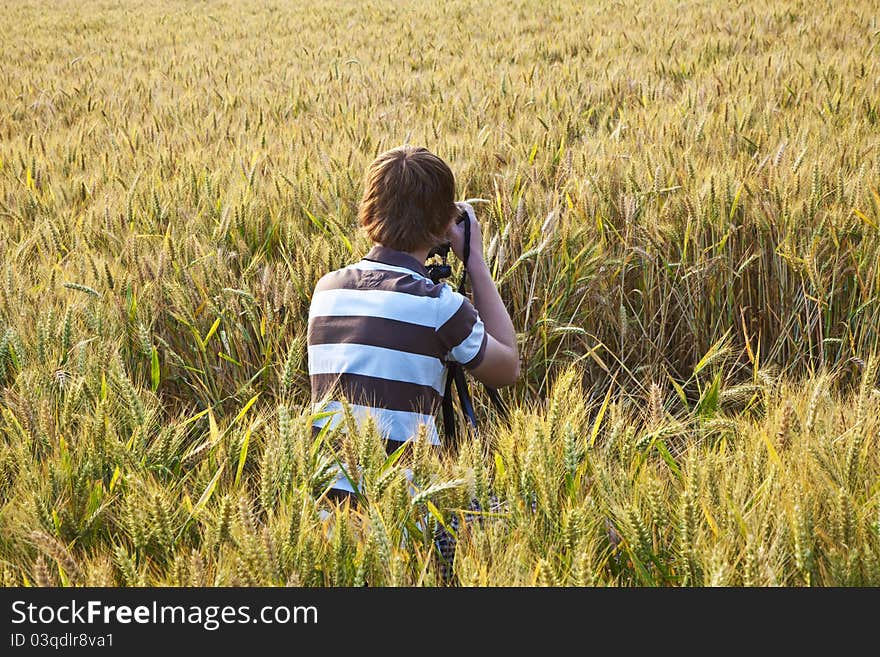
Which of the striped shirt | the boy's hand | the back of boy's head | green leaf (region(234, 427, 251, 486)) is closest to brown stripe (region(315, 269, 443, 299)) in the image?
the striped shirt

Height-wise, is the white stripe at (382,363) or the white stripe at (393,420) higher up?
the white stripe at (382,363)

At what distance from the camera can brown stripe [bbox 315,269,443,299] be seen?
5.08 feet

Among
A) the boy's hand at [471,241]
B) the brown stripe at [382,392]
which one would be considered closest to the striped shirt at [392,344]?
the brown stripe at [382,392]

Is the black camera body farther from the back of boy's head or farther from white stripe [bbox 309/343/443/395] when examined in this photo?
white stripe [bbox 309/343/443/395]

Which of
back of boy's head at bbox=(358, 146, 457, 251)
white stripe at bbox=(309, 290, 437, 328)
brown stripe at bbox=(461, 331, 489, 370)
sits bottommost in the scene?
brown stripe at bbox=(461, 331, 489, 370)

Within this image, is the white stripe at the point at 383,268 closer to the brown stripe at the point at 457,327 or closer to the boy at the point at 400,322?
the boy at the point at 400,322

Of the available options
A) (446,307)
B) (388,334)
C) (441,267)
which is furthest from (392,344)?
(441,267)

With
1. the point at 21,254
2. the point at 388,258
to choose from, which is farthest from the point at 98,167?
the point at 388,258

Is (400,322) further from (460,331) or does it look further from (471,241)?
(471,241)

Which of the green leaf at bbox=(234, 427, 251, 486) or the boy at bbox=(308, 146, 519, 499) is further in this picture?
the boy at bbox=(308, 146, 519, 499)

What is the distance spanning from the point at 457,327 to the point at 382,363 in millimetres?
173

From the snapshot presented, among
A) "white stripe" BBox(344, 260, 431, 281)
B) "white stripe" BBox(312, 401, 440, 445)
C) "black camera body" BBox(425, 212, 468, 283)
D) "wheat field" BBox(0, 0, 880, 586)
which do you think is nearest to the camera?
"wheat field" BBox(0, 0, 880, 586)

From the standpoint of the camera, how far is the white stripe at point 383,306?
1.53 meters

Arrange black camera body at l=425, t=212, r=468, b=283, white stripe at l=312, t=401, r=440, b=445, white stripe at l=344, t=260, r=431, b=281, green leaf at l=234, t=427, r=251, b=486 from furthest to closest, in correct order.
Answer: black camera body at l=425, t=212, r=468, b=283, white stripe at l=344, t=260, r=431, b=281, white stripe at l=312, t=401, r=440, b=445, green leaf at l=234, t=427, r=251, b=486
